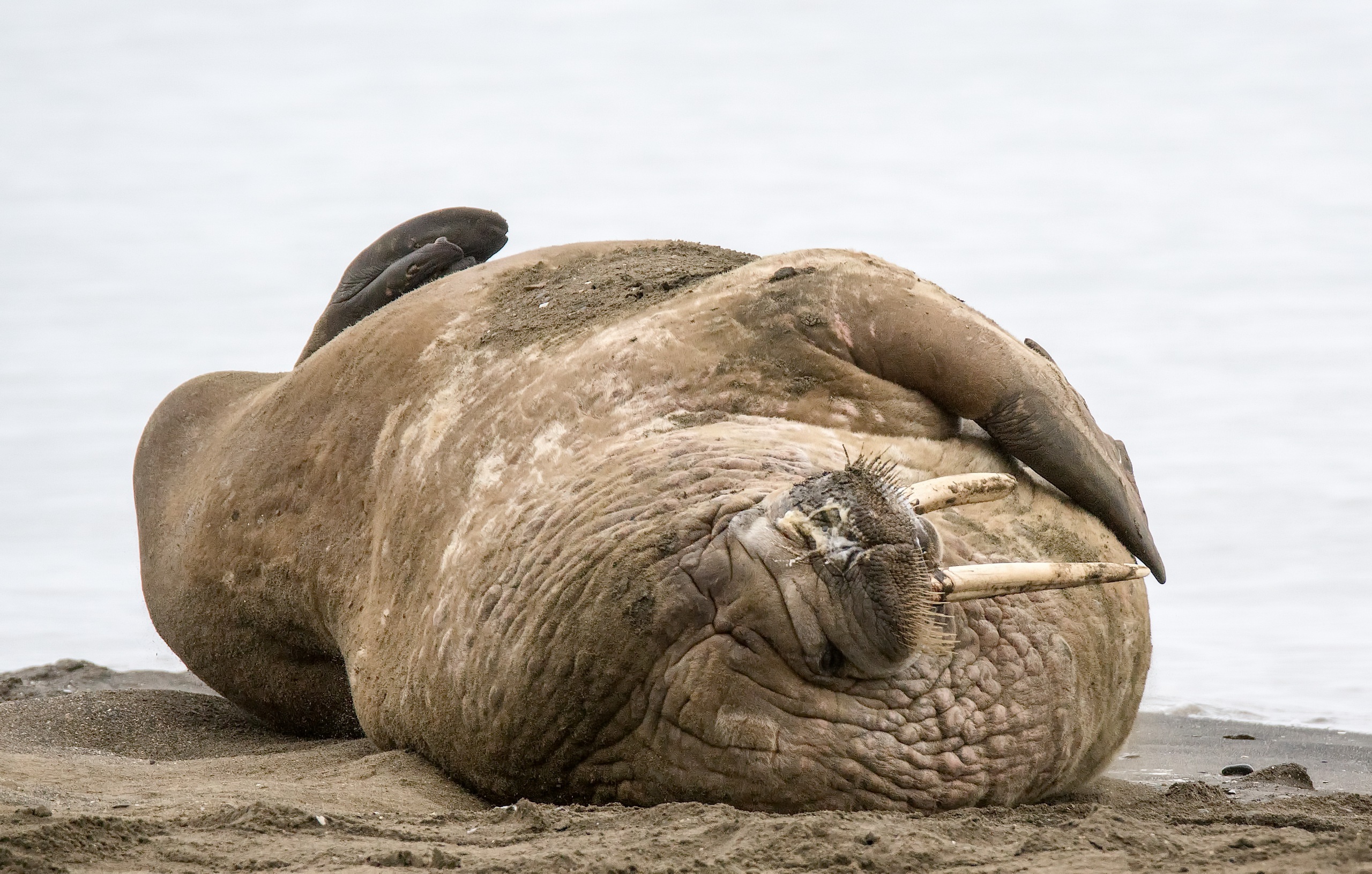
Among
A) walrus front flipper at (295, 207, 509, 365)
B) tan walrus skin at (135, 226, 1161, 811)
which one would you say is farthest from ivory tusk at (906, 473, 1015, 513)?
walrus front flipper at (295, 207, 509, 365)

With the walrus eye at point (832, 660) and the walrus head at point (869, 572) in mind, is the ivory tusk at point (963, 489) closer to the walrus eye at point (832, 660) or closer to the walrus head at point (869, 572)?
the walrus head at point (869, 572)

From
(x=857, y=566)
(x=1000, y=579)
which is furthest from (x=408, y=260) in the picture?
(x=1000, y=579)

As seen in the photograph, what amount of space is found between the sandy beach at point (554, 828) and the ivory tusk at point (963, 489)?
62cm

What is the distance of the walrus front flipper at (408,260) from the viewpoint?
21.1ft

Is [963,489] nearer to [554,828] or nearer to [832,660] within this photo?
[832,660]

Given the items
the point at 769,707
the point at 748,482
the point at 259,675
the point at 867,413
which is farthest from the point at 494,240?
the point at 769,707

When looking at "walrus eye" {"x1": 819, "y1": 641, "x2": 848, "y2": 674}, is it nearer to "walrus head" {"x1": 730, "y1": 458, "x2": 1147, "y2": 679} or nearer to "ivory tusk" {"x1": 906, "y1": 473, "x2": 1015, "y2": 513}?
"walrus head" {"x1": 730, "y1": 458, "x2": 1147, "y2": 679}

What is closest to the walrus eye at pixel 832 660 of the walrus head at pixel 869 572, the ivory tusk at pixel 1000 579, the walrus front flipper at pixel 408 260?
the walrus head at pixel 869 572

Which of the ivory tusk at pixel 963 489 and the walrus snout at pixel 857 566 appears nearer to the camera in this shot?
the walrus snout at pixel 857 566

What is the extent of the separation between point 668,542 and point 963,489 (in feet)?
1.99

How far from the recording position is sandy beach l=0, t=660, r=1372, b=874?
287 centimetres

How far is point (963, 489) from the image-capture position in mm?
3293

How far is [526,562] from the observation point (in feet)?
12.0

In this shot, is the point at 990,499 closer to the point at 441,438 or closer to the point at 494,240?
the point at 441,438
